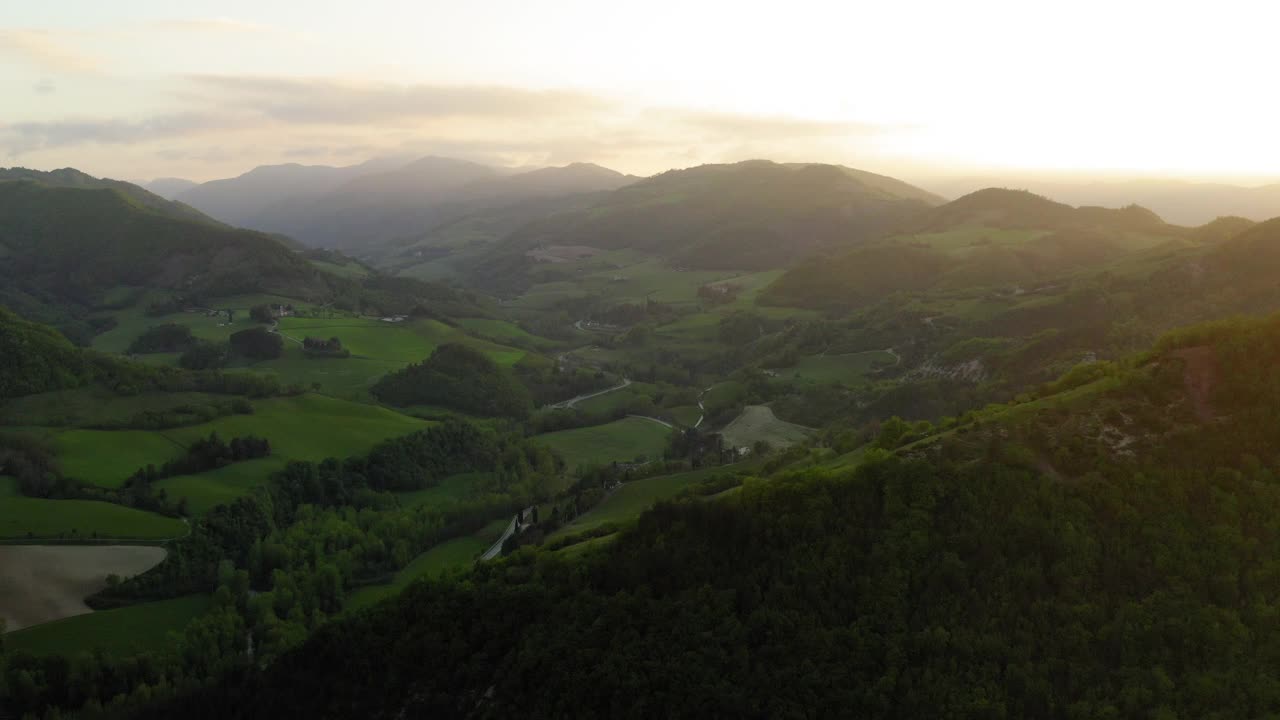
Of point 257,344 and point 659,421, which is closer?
point 659,421

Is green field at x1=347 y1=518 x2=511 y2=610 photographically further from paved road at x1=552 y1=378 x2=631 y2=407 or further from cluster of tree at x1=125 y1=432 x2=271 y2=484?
paved road at x1=552 y1=378 x2=631 y2=407

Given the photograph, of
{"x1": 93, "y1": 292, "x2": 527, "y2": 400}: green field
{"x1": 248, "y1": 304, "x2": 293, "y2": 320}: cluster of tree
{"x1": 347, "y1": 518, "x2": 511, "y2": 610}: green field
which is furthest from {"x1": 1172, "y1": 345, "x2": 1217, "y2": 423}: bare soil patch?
{"x1": 248, "y1": 304, "x2": 293, "y2": 320}: cluster of tree

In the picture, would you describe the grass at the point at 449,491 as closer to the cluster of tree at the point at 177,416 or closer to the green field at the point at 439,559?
the green field at the point at 439,559

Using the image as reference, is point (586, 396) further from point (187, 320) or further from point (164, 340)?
point (187, 320)

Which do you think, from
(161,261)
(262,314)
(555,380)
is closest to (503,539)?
(555,380)

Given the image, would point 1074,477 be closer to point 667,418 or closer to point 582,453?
point 582,453

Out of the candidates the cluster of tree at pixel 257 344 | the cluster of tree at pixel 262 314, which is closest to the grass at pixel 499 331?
the cluster of tree at pixel 262 314
